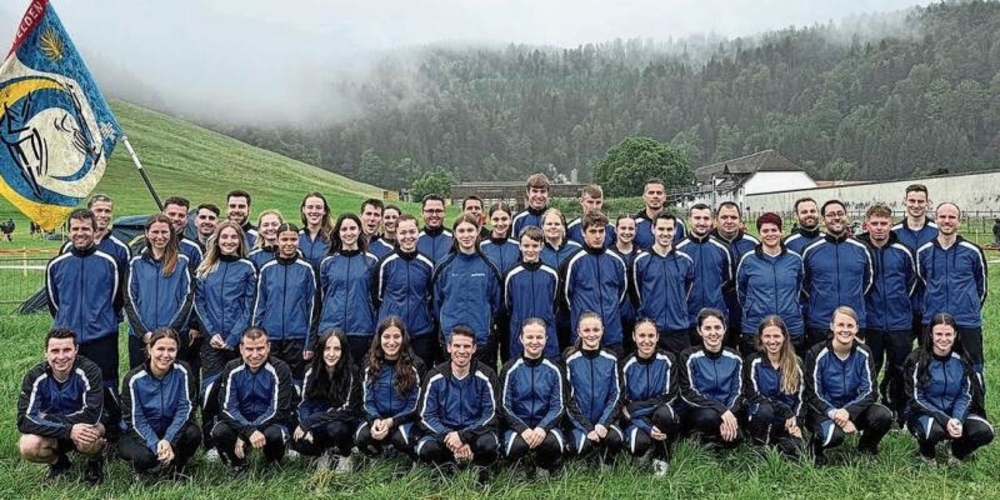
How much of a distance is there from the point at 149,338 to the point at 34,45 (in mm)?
4194

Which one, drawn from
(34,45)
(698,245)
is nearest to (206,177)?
(34,45)

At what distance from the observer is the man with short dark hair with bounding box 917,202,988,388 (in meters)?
6.20

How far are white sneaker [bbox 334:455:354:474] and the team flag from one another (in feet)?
14.2

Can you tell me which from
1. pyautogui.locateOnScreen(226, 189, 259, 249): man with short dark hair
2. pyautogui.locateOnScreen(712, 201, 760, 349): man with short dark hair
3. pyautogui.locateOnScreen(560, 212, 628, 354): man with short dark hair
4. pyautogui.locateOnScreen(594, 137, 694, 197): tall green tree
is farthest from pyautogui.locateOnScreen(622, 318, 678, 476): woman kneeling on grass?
pyautogui.locateOnScreen(594, 137, 694, 197): tall green tree

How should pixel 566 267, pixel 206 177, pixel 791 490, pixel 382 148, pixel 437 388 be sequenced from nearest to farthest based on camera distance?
pixel 791 490, pixel 437 388, pixel 566 267, pixel 206 177, pixel 382 148

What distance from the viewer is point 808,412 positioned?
5809mm

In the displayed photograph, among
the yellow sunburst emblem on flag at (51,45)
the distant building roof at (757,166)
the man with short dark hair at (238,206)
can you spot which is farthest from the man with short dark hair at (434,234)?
the distant building roof at (757,166)

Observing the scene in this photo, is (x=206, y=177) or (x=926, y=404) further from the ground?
(x=206, y=177)

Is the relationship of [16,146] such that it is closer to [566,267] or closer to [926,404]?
[566,267]

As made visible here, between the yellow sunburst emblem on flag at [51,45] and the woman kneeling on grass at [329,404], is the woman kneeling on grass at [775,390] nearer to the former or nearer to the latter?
the woman kneeling on grass at [329,404]

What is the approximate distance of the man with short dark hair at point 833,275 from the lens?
628cm

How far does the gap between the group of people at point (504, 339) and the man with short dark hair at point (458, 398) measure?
0.6 inches

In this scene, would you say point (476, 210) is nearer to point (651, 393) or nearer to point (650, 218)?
point (650, 218)

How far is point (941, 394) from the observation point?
571cm
